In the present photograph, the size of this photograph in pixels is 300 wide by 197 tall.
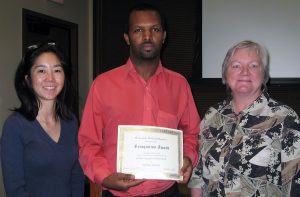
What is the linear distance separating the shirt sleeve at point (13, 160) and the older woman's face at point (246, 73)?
1.13m

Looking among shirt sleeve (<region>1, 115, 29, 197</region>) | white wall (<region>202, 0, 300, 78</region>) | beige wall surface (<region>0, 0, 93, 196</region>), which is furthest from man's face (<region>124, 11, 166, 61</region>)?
white wall (<region>202, 0, 300, 78</region>)

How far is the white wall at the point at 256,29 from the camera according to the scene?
4.25 meters

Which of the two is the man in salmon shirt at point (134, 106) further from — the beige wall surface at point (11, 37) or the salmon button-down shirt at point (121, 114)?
the beige wall surface at point (11, 37)

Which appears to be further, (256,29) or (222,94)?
(222,94)

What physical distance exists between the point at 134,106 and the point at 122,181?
42cm

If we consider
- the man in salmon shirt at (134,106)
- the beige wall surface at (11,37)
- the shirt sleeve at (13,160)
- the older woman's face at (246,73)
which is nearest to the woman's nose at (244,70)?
the older woman's face at (246,73)

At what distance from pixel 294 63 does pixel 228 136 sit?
9.53ft

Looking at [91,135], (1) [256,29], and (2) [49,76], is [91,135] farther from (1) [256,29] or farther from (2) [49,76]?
(1) [256,29]

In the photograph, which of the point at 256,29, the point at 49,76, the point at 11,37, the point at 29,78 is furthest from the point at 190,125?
the point at 256,29

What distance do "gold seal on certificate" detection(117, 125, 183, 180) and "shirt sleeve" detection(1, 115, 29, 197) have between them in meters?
0.50

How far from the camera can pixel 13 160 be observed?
173cm

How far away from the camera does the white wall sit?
13.9 ft

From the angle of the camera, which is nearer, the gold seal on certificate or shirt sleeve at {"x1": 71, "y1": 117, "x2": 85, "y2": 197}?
the gold seal on certificate

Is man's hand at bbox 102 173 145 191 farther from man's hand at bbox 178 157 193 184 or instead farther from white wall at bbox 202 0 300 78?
white wall at bbox 202 0 300 78
